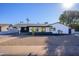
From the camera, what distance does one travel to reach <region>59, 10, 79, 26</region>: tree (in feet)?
44.1

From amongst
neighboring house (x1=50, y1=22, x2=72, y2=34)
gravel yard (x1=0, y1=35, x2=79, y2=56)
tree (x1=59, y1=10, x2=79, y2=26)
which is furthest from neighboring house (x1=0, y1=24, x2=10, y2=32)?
tree (x1=59, y1=10, x2=79, y2=26)

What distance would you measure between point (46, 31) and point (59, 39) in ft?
0.77

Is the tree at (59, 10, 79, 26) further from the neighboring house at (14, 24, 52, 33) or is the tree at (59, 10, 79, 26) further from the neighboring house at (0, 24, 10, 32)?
the neighboring house at (0, 24, 10, 32)

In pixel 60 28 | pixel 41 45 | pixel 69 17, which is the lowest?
pixel 41 45

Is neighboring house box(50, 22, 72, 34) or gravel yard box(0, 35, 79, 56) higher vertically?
neighboring house box(50, 22, 72, 34)

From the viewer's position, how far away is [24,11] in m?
13.4

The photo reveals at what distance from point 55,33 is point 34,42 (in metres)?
0.36

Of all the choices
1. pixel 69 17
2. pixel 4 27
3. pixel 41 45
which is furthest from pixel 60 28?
pixel 4 27

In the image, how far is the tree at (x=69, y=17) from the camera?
1343 centimetres

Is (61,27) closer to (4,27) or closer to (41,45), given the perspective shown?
(41,45)

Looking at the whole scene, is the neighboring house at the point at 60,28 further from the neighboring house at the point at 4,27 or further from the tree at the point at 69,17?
the neighboring house at the point at 4,27

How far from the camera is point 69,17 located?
44.2ft

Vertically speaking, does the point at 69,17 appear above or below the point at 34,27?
above

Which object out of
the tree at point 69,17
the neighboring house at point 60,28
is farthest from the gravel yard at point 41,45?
the tree at point 69,17
